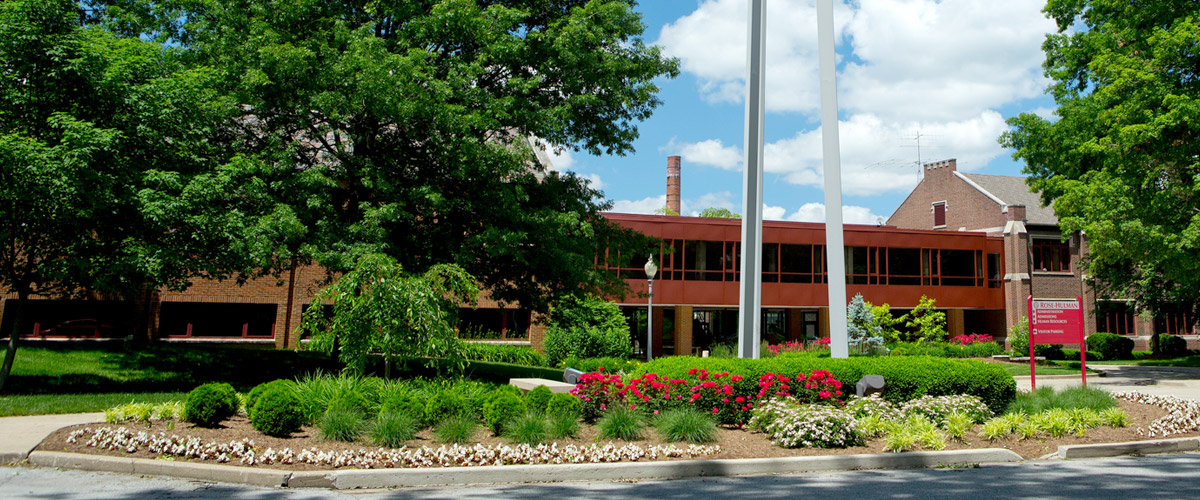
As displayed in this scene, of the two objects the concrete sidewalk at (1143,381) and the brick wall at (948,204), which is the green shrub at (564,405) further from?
the brick wall at (948,204)

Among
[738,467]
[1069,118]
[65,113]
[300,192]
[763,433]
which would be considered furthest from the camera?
[1069,118]

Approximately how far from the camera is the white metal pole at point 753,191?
45.5ft

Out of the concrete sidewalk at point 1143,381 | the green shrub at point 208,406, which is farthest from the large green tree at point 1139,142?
the green shrub at point 208,406

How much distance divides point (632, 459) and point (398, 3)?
11.9 metres

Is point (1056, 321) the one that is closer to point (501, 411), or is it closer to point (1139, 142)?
point (1139, 142)

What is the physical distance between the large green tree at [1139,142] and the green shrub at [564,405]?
53.7 ft

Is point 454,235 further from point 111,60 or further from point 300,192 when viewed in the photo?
point 111,60

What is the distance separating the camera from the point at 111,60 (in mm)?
13234

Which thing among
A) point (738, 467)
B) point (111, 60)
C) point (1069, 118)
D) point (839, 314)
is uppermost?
point (1069, 118)

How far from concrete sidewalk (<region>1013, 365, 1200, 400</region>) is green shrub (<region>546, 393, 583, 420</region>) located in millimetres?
11826

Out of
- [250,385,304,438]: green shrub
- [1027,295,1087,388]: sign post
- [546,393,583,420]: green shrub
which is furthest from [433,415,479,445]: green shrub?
[1027,295,1087,388]: sign post

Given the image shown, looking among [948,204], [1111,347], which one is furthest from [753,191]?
[948,204]

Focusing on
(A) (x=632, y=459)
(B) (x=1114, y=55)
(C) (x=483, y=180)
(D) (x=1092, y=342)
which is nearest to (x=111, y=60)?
(C) (x=483, y=180)

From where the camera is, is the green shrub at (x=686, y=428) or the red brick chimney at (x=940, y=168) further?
the red brick chimney at (x=940, y=168)
